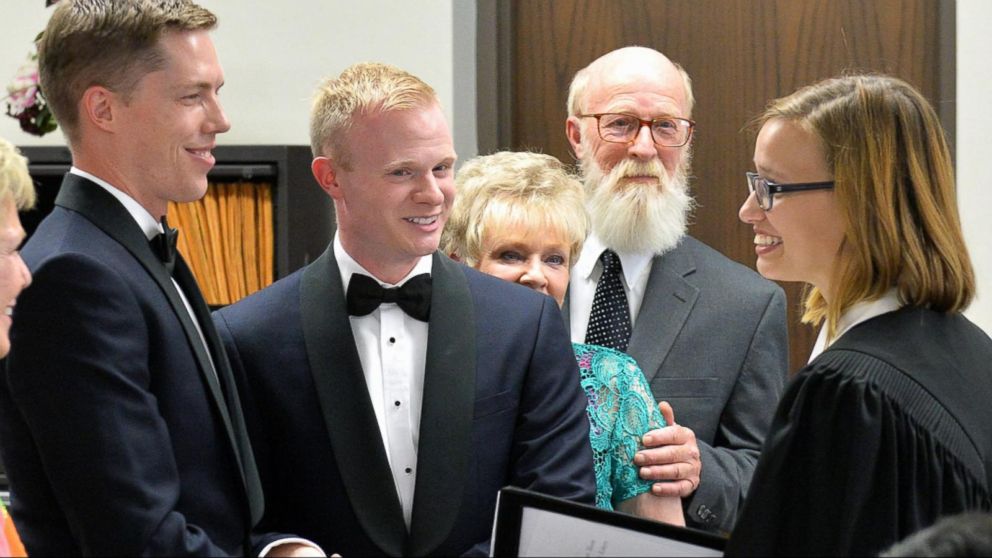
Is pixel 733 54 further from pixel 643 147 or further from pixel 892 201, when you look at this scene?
pixel 892 201

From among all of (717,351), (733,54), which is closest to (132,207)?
(717,351)

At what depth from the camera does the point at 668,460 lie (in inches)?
94.0

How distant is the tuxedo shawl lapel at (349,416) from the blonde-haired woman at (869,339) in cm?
63

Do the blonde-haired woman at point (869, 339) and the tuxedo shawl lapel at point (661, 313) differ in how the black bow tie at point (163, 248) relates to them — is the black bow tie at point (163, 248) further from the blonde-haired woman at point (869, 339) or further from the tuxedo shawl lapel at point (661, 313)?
the tuxedo shawl lapel at point (661, 313)

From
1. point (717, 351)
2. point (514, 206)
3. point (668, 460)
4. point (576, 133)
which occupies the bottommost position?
point (668, 460)

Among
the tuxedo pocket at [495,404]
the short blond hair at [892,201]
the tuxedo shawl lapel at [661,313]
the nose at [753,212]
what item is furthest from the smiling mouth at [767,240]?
the tuxedo shawl lapel at [661,313]

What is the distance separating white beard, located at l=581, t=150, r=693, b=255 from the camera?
2877 millimetres

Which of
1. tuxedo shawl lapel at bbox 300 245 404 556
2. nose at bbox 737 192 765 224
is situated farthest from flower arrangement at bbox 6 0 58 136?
nose at bbox 737 192 765 224

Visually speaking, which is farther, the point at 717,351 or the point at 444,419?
the point at 717,351

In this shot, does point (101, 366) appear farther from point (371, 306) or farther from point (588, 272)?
point (588, 272)

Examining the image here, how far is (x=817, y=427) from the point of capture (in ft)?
5.63

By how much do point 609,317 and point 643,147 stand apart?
47 centimetres

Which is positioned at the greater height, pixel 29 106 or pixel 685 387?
pixel 29 106

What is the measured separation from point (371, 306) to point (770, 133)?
727 millimetres
